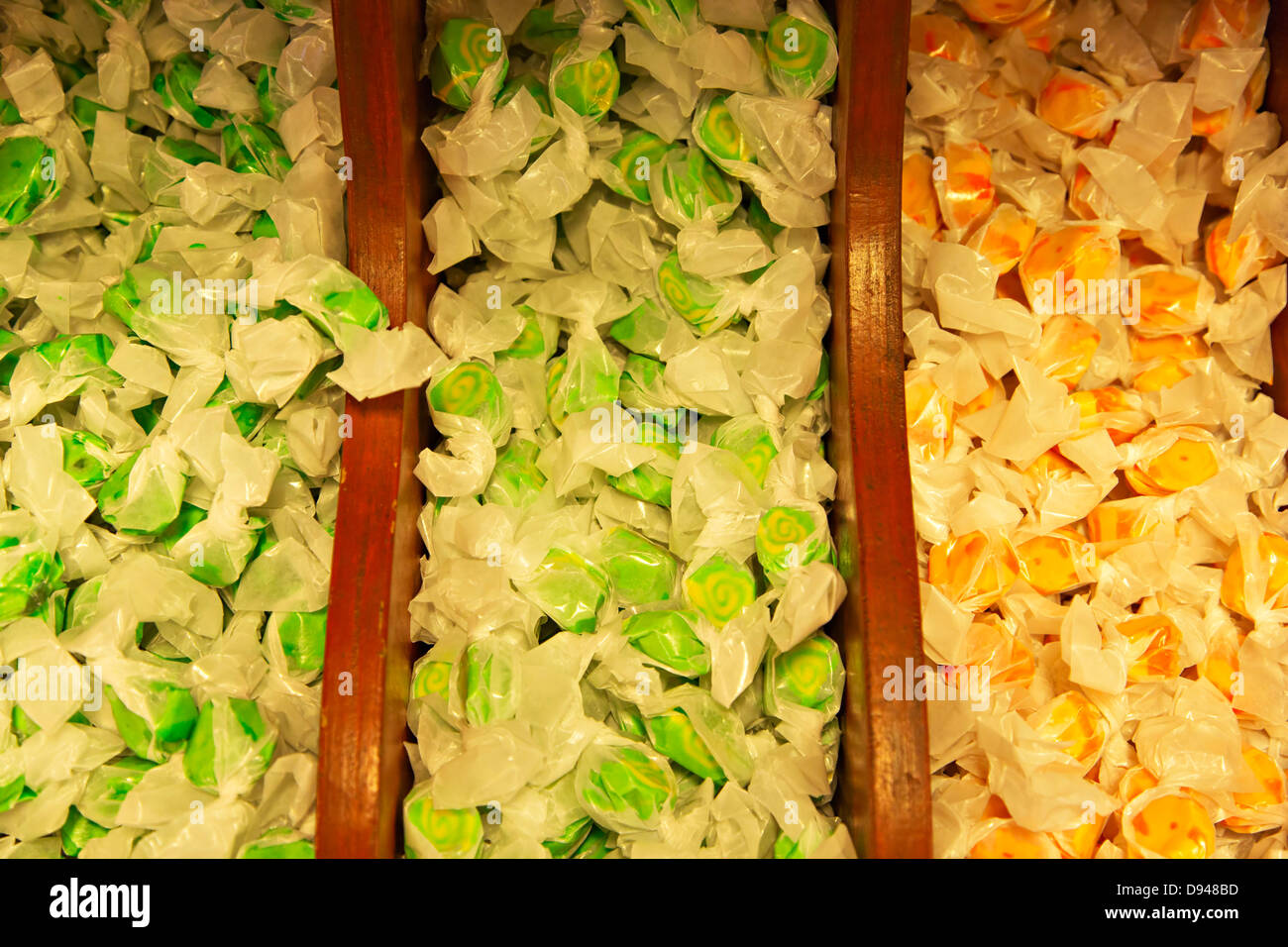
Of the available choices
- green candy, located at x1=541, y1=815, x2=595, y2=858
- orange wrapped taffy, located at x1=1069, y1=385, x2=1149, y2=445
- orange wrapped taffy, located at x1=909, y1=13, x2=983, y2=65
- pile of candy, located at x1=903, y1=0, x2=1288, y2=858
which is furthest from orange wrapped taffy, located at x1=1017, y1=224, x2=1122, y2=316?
green candy, located at x1=541, y1=815, x2=595, y2=858

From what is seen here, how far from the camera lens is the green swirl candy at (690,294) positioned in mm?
1094

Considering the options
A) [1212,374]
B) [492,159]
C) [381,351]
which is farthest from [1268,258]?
[381,351]

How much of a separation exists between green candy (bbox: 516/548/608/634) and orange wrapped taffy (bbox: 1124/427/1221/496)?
0.69m

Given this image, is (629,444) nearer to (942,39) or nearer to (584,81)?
(584,81)

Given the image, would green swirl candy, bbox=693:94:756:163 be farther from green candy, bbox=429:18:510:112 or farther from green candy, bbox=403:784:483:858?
green candy, bbox=403:784:483:858

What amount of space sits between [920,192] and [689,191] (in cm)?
31

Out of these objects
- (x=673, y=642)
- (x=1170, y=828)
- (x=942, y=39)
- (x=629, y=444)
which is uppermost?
(x=942, y=39)

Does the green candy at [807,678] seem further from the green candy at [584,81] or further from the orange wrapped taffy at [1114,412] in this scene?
the green candy at [584,81]

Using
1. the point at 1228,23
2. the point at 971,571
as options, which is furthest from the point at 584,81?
the point at 1228,23

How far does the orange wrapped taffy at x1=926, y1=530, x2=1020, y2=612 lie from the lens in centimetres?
111

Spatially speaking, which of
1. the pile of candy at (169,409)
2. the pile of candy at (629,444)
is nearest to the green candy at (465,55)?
the pile of candy at (629,444)

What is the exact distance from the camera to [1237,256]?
121 cm
